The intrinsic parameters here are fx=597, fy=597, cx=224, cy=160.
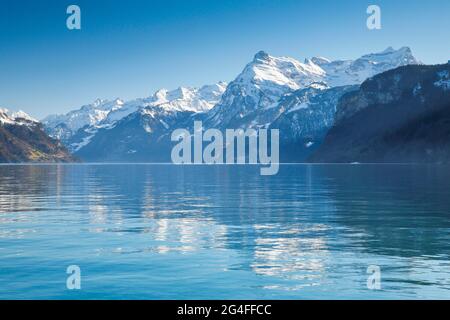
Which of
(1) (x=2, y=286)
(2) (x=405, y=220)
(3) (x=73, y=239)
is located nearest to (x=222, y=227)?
(3) (x=73, y=239)

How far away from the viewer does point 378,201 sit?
312ft

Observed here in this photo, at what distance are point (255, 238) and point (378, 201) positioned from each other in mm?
44940

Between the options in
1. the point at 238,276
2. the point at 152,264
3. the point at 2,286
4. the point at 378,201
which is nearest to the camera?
the point at 2,286

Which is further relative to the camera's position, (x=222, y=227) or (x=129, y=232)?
(x=222, y=227)

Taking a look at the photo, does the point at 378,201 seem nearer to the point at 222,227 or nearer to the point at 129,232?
the point at 222,227

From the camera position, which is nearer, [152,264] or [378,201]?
[152,264]

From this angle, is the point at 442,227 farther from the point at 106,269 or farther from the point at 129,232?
the point at 106,269

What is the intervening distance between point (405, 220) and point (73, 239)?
37316mm

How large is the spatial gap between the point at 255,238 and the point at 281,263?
12.8 m

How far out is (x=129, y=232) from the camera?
60.0 metres
